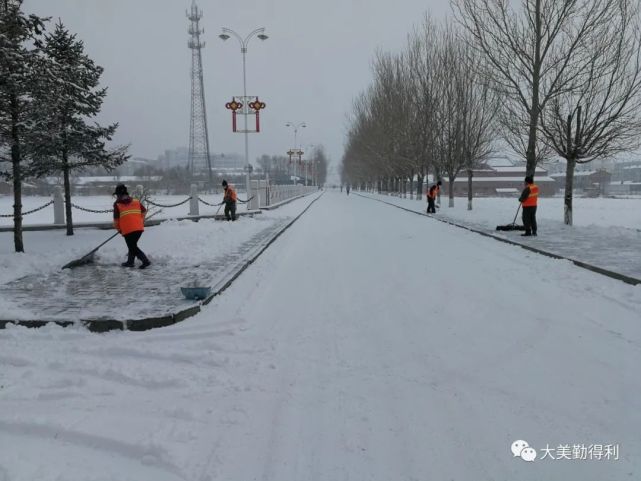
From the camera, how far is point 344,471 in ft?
9.45

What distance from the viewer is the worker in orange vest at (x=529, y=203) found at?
13078 mm

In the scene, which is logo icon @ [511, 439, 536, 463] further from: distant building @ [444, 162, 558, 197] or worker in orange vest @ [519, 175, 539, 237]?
distant building @ [444, 162, 558, 197]

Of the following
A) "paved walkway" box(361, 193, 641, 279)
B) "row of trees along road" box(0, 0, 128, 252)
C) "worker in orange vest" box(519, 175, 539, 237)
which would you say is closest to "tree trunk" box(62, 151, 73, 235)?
"row of trees along road" box(0, 0, 128, 252)

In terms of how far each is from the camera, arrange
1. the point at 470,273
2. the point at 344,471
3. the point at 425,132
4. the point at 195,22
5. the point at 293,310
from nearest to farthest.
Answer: the point at 344,471
the point at 293,310
the point at 470,273
the point at 425,132
the point at 195,22

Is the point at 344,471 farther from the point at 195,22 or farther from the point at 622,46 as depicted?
the point at 195,22

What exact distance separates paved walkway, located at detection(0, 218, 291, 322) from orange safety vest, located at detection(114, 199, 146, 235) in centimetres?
74

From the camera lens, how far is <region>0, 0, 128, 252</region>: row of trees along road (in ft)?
31.4

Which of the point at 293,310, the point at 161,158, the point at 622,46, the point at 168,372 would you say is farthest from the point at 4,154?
the point at 161,158

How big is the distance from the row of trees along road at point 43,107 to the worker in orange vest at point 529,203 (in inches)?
450

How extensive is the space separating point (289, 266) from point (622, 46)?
13.6 metres

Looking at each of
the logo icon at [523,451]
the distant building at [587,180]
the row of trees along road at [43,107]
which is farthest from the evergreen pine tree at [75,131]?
the distant building at [587,180]

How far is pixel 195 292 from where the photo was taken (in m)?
6.35

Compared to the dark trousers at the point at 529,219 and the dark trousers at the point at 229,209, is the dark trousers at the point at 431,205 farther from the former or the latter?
the dark trousers at the point at 529,219

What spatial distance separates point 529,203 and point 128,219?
399 inches
